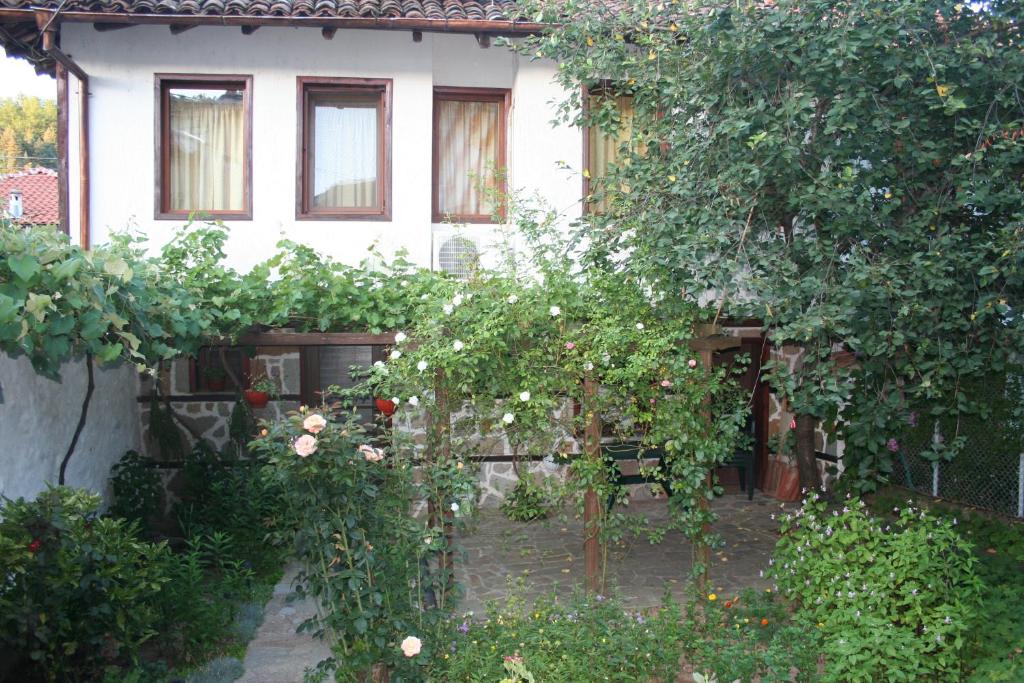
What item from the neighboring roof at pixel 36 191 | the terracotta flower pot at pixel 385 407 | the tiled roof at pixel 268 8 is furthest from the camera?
the neighboring roof at pixel 36 191

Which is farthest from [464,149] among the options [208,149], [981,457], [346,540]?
[981,457]

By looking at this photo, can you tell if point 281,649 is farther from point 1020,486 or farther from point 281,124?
point 1020,486

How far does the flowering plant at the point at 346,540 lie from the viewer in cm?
408

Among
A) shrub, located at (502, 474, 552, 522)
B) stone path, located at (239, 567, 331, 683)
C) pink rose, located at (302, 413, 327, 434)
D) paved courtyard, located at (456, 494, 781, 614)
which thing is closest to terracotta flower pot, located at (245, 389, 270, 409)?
paved courtyard, located at (456, 494, 781, 614)

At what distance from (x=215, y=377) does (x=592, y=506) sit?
17.0 ft

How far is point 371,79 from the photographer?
A: 27.3ft

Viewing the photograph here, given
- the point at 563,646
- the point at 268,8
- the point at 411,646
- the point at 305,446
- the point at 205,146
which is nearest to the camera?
the point at 305,446

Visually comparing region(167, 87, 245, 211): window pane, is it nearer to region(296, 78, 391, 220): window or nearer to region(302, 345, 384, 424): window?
region(296, 78, 391, 220): window

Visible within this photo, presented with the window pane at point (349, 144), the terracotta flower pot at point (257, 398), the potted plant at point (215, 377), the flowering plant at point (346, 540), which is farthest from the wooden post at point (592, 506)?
the potted plant at point (215, 377)

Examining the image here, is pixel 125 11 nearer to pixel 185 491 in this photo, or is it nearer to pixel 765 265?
pixel 185 491

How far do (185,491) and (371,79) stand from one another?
167 inches

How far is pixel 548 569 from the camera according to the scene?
743cm

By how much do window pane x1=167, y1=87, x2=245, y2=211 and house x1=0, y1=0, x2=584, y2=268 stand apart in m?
0.01

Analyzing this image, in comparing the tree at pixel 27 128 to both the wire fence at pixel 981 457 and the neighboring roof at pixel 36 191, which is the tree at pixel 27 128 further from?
the wire fence at pixel 981 457
